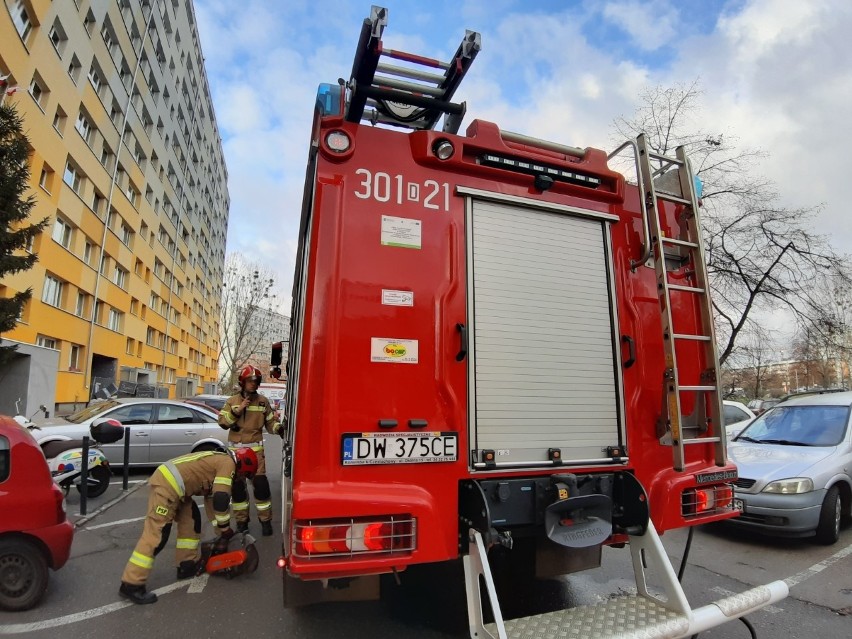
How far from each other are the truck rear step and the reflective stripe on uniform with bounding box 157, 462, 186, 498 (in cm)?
279

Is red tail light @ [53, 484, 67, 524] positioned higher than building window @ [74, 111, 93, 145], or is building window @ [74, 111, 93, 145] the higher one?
building window @ [74, 111, 93, 145]

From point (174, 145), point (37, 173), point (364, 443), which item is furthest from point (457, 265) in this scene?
point (174, 145)

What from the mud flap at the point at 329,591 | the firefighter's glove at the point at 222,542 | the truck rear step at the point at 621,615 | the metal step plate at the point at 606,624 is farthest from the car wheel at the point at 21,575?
the metal step plate at the point at 606,624

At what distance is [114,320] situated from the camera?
30.0 m

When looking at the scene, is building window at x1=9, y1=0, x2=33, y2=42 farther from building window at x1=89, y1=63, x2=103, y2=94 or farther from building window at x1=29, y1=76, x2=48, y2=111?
building window at x1=89, y1=63, x2=103, y2=94

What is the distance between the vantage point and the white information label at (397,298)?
2725 mm

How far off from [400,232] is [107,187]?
30115mm

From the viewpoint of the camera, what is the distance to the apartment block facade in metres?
19.0

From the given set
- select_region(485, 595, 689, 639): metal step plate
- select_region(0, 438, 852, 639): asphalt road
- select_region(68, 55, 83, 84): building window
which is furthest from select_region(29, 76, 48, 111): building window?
select_region(485, 595, 689, 639): metal step plate

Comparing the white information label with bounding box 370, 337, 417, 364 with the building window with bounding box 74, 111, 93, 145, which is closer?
the white information label with bounding box 370, 337, 417, 364

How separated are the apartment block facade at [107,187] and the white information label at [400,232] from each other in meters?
17.7

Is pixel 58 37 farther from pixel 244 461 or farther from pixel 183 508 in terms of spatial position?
pixel 183 508

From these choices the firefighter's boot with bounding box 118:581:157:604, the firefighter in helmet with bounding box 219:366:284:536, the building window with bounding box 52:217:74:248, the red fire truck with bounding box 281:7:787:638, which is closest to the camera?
the red fire truck with bounding box 281:7:787:638

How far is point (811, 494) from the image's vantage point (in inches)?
214
